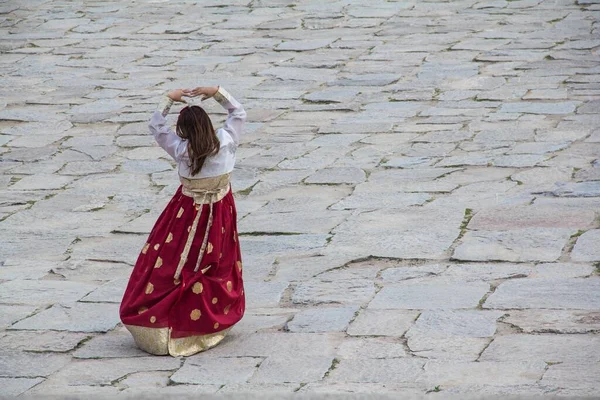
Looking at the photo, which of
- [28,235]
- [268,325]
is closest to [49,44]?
[28,235]

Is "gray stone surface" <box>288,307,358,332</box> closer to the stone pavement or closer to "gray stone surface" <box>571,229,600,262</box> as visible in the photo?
the stone pavement

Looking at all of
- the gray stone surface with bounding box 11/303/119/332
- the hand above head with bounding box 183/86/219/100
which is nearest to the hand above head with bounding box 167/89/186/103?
the hand above head with bounding box 183/86/219/100

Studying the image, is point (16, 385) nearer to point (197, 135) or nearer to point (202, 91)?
point (197, 135)

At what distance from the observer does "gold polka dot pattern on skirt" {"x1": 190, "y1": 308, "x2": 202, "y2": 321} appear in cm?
503

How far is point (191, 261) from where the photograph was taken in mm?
5059

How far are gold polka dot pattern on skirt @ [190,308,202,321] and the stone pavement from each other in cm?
17

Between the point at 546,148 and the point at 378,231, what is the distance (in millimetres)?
2233

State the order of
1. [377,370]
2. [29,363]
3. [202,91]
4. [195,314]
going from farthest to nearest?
[202,91] < [195,314] < [29,363] < [377,370]

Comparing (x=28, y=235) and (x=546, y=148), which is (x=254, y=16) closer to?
(x=546, y=148)

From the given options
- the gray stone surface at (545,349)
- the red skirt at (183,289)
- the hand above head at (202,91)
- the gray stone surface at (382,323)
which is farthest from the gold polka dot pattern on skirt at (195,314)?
the gray stone surface at (545,349)

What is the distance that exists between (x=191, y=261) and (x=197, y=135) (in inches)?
22.3

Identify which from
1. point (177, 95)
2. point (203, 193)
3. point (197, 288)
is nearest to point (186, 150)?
point (203, 193)

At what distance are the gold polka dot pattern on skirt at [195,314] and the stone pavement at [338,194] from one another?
173 millimetres

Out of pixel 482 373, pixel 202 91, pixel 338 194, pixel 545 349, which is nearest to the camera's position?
pixel 482 373
